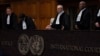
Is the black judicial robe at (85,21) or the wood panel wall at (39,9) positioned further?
the wood panel wall at (39,9)

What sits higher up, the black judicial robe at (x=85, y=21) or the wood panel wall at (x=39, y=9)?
the wood panel wall at (x=39, y=9)

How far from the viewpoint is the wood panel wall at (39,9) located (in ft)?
50.5

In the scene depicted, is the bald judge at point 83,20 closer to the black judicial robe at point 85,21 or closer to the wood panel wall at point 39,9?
the black judicial robe at point 85,21

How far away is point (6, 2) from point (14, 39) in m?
7.39

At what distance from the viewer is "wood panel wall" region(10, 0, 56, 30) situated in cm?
1539

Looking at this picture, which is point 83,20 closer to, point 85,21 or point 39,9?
point 85,21

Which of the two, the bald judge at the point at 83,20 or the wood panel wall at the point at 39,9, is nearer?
the bald judge at the point at 83,20

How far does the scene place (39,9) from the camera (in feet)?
52.9

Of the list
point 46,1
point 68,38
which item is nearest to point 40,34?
point 68,38

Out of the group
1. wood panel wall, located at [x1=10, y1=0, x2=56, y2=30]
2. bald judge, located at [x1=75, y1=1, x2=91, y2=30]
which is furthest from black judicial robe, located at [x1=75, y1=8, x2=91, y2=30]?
wood panel wall, located at [x1=10, y1=0, x2=56, y2=30]

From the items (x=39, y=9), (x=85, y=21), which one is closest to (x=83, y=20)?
(x=85, y=21)

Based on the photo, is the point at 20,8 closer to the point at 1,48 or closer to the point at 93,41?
the point at 1,48

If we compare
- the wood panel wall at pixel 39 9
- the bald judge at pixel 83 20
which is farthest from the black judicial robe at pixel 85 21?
the wood panel wall at pixel 39 9

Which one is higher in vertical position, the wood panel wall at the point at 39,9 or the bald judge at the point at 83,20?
the wood panel wall at the point at 39,9
